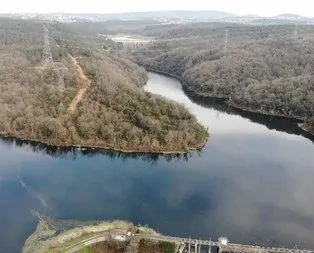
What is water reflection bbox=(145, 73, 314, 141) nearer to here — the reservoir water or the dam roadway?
the reservoir water

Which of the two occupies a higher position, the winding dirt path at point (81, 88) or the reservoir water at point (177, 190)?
the winding dirt path at point (81, 88)

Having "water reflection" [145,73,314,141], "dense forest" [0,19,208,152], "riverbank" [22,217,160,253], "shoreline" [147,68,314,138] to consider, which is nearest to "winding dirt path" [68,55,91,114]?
"dense forest" [0,19,208,152]

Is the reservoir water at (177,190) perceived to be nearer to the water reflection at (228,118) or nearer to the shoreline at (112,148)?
the shoreline at (112,148)

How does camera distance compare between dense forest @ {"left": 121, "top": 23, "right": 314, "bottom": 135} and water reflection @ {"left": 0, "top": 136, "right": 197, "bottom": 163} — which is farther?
dense forest @ {"left": 121, "top": 23, "right": 314, "bottom": 135}

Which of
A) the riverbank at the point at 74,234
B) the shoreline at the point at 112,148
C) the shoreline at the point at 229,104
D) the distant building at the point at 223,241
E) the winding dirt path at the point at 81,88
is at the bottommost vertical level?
the shoreline at the point at 229,104

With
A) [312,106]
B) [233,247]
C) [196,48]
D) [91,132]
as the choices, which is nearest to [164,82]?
[196,48]

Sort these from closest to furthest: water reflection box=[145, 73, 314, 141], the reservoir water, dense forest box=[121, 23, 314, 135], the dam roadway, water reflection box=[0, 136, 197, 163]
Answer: the dam roadway
the reservoir water
water reflection box=[0, 136, 197, 163]
water reflection box=[145, 73, 314, 141]
dense forest box=[121, 23, 314, 135]

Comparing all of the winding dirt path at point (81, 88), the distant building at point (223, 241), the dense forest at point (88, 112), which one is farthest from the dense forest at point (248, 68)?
the distant building at point (223, 241)

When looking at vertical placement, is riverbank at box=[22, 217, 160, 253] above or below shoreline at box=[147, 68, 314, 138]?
above

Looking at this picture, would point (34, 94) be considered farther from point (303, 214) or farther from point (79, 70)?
point (303, 214)
